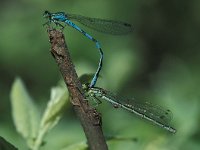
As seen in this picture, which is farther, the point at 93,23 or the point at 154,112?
the point at 93,23

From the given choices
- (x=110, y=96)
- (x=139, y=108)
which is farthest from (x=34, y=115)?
(x=139, y=108)

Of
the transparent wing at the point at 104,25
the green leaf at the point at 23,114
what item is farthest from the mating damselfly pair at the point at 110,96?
the green leaf at the point at 23,114

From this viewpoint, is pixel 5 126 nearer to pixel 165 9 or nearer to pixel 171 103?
pixel 171 103

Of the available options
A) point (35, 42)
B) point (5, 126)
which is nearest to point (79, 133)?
point (5, 126)

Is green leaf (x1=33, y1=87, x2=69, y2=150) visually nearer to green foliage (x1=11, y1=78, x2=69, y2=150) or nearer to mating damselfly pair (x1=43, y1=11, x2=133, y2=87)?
green foliage (x1=11, y1=78, x2=69, y2=150)

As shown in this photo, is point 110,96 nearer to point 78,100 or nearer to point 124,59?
point 78,100
